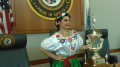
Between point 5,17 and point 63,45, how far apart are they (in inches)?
35.5

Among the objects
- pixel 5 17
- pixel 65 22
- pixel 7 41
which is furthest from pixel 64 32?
pixel 5 17

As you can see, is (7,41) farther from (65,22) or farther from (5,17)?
(65,22)

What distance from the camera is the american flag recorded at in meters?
1.71

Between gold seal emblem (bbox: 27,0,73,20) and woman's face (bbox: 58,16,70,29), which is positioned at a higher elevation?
gold seal emblem (bbox: 27,0,73,20)

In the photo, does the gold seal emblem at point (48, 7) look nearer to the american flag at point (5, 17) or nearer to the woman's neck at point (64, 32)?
the american flag at point (5, 17)

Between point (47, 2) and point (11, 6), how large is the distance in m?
0.57

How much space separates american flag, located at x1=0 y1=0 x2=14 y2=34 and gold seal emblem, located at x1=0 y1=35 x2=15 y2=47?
13.4 inches

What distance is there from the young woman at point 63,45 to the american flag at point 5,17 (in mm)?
591

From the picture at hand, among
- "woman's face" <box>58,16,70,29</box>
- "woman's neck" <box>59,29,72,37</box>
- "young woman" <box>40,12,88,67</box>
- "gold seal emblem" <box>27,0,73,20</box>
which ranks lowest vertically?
"young woman" <box>40,12,88,67</box>

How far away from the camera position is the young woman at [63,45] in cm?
148

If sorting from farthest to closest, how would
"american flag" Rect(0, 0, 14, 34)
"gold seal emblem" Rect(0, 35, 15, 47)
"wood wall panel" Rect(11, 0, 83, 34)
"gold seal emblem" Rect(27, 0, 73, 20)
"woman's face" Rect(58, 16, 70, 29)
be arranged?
"gold seal emblem" Rect(27, 0, 73, 20) < "wood wall panel" Rect(11, 0, 83, 34) < "american flag" Rect(0, 0, 14, 34) < "woman's face" Rect(58, 16, 70, 29) < "gold seal emblem" Rect(0, 35, 15, 47)

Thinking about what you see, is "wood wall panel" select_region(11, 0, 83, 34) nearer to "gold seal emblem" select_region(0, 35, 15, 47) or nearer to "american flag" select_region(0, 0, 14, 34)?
"american flag" select_region(0, 0, 14, 34)

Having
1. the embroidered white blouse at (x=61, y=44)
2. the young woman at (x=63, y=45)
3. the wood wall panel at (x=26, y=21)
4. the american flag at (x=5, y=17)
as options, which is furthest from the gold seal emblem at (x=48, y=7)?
the embroidered white blouse at (x=61, y=44)

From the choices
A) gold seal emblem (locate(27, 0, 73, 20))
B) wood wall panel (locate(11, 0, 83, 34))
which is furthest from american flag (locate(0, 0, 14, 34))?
gold seal emblem (locate(27, 0, 73, 20))
